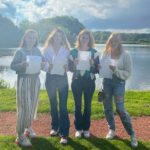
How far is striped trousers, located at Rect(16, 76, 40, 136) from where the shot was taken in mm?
7973

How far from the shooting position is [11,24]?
136 metres

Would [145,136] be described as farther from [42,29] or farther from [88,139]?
[42,29]

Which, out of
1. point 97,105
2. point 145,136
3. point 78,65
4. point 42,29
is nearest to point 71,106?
point 97,105

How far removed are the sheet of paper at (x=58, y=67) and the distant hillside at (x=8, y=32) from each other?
11908 cm

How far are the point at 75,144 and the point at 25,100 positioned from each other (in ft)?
4.40

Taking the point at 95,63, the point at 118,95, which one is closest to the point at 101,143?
the point at 118,95

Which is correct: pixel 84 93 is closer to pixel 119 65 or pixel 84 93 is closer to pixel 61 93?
pixel 61 93

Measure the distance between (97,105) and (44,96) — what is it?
2.44 metres

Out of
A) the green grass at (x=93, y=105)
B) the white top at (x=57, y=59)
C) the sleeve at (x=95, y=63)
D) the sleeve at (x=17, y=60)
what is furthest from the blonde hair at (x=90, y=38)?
the green grass at (x=93, y=105)

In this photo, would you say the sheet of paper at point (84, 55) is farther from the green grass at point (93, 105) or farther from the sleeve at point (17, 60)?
the green grass at point (93, 105)

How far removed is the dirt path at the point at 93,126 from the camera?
9523mm

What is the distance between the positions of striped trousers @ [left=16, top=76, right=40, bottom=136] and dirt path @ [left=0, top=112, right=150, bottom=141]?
1425 millimetres

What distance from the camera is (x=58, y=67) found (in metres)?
8.20

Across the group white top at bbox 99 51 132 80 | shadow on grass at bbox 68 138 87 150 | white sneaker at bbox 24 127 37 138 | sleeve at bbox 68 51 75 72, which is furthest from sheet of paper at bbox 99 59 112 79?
white sneaker at bbox 24 127 37 138
